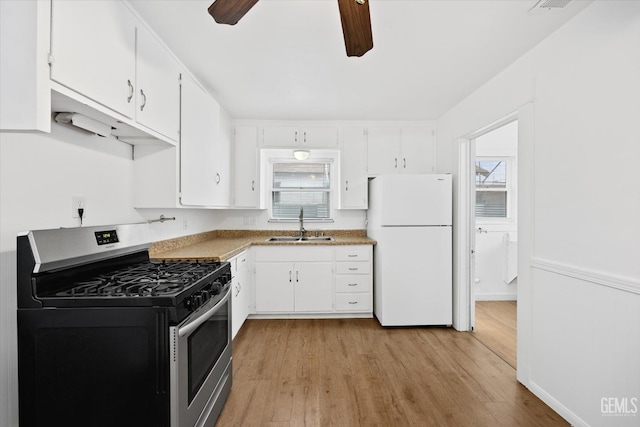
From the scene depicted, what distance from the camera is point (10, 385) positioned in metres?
1.32

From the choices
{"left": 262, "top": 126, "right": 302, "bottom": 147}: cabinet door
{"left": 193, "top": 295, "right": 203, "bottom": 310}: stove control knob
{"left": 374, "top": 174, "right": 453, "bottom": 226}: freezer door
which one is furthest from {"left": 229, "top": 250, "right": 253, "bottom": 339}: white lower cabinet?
{"left": 374, "top": 174, "right": 453, "bottom": 226}: freezer door

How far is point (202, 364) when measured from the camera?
1648 mm

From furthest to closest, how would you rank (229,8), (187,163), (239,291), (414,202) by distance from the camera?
(414,202)
(239,291)
(187,163)
(229,8)

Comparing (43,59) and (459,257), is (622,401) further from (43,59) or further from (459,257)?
(43,59)

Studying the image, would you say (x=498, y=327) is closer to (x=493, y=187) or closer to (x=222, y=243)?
(x=493, y=187)

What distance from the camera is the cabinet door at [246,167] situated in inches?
151

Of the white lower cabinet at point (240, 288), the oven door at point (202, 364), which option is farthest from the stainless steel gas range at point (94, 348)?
the white lower cabinet at point (240, 288)

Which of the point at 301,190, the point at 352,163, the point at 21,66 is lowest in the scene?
the point at 301,190

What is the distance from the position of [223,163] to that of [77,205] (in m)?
1.83

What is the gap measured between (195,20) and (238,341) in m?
2.67

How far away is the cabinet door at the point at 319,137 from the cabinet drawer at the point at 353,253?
4.30 feet

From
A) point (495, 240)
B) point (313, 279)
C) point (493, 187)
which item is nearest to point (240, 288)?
point (313, 279)

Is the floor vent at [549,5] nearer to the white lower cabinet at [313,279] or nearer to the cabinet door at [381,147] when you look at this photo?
the cabinet door at [381,147]

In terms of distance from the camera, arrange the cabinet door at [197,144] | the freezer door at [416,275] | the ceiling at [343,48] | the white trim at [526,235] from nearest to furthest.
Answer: the ceiling at [343,48]
the white trim at [526,235]
the cabinet door at [197,144]
the freezer door at [416,275]
